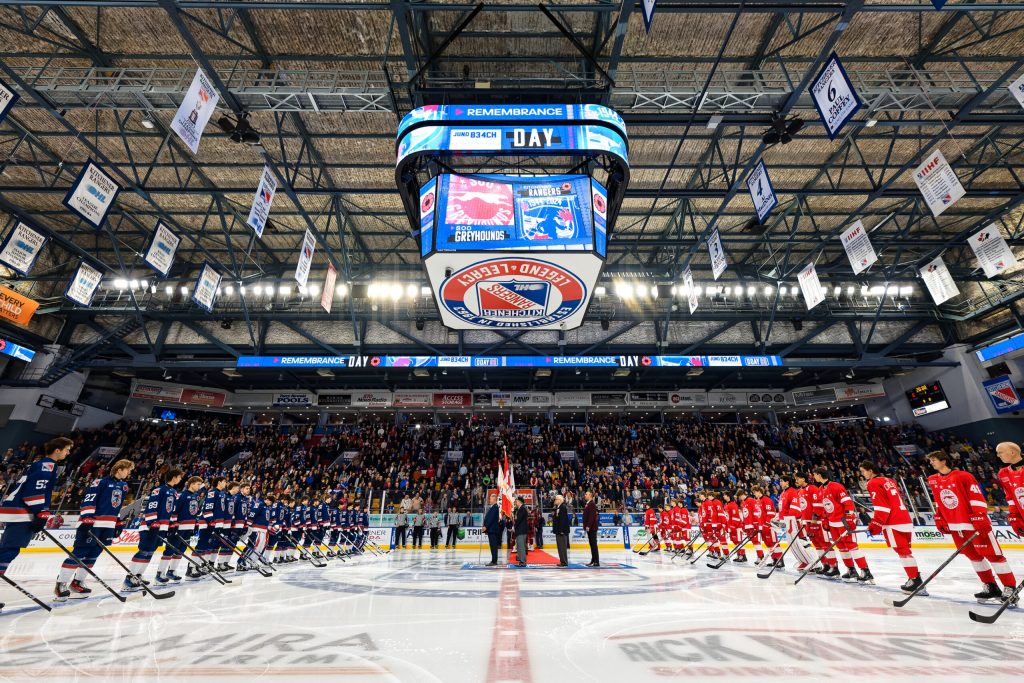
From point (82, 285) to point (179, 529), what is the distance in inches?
406

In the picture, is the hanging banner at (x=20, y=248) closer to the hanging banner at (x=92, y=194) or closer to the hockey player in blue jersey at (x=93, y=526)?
the hanging banner at (x=92, y=194)

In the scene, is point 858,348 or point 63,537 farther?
point 858,348

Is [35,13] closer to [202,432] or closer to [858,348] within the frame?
[202,432]

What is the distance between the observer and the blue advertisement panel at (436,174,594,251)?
7273 mm

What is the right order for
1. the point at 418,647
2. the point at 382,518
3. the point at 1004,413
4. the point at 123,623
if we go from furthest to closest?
the point at 1004,413 → the point at 382,518 → the point at 123,623 → the point at 418,647

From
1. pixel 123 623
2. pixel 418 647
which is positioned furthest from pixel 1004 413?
pixel 123 623

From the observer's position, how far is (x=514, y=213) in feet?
24.7

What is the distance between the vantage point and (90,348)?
73.0 ft

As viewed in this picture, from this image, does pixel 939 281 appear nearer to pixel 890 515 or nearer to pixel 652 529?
pixel 890 515

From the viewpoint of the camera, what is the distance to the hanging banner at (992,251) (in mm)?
12203

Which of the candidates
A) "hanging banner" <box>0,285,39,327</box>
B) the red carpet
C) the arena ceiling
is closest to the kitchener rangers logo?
the arena ceiling

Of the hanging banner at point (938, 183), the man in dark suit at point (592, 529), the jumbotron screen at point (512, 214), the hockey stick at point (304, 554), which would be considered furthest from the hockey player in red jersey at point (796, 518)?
the hockey stick at point (304, 554)

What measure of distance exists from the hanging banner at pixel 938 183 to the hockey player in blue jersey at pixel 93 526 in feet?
51.9

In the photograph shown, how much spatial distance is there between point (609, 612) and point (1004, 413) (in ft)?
92.1
